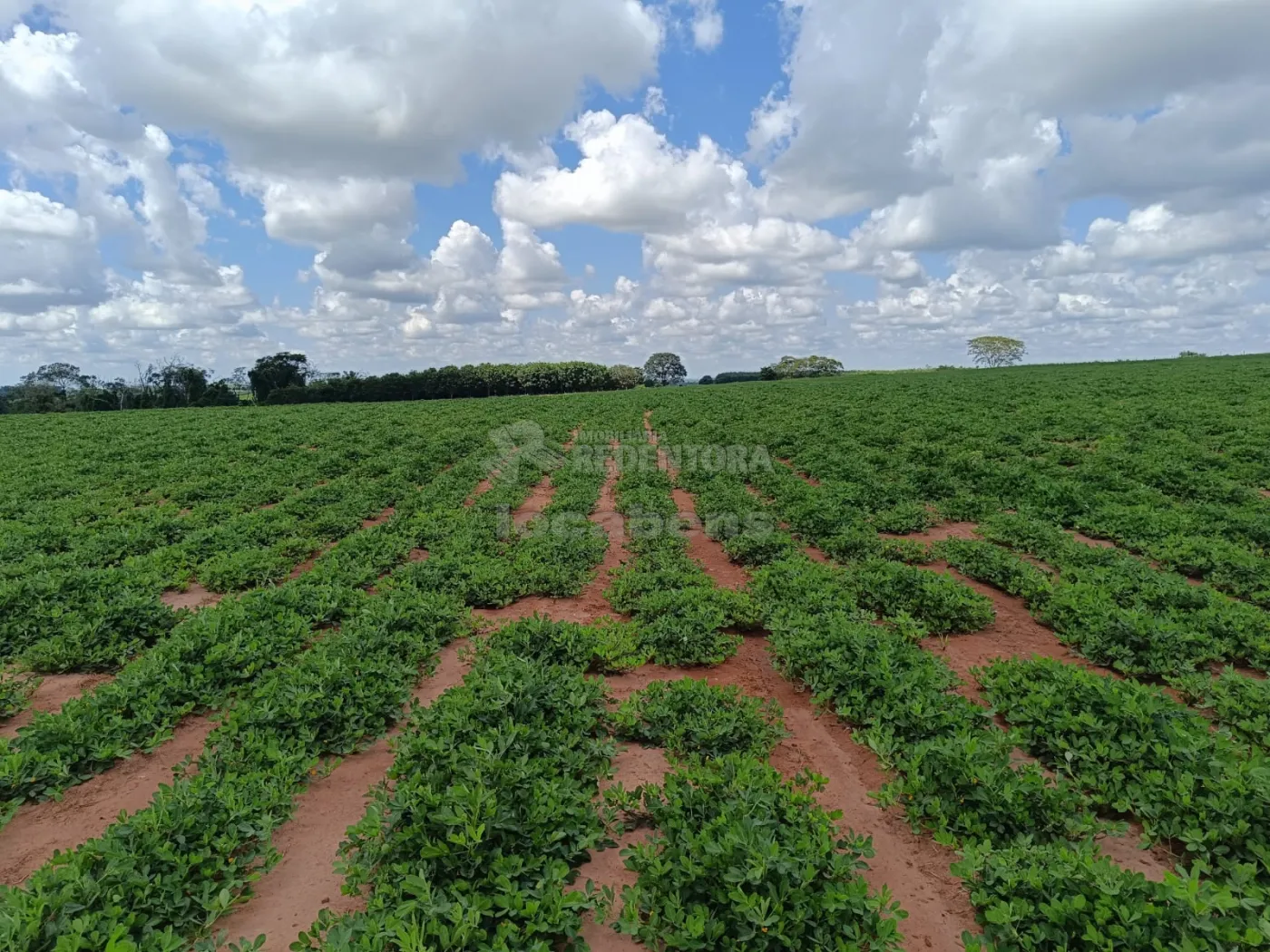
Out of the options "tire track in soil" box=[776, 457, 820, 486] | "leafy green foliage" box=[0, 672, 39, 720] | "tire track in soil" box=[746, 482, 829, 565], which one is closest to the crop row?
"leafy green foliage" box=[0, 672, 39, 720]

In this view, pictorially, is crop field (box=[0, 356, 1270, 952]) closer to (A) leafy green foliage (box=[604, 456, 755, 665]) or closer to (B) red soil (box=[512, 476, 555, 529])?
(A) leafy green foliage (box=[604, 456, 755, 665])

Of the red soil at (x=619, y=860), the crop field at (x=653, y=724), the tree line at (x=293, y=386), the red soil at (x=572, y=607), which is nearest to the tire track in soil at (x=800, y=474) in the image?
the crop field at (x=653, y=724)

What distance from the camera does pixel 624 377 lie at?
97.2 m

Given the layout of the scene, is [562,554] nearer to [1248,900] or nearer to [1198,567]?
[1248,900]

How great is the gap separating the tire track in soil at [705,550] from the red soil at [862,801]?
282cm

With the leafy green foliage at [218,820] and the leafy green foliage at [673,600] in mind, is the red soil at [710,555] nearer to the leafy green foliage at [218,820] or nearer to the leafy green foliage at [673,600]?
the leafy green foliage at [673,600]

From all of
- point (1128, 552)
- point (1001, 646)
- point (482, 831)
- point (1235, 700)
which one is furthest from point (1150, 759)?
point (1128, 552)

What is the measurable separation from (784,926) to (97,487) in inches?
833

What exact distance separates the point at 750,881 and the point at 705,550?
8.52 m

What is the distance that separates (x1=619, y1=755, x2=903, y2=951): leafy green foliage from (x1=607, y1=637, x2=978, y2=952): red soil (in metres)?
0.23

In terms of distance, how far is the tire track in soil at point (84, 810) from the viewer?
428 cm

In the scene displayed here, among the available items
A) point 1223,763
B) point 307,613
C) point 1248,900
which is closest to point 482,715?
point 307,613

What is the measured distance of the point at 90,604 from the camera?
790cm

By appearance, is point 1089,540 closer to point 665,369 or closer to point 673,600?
point 673,600
